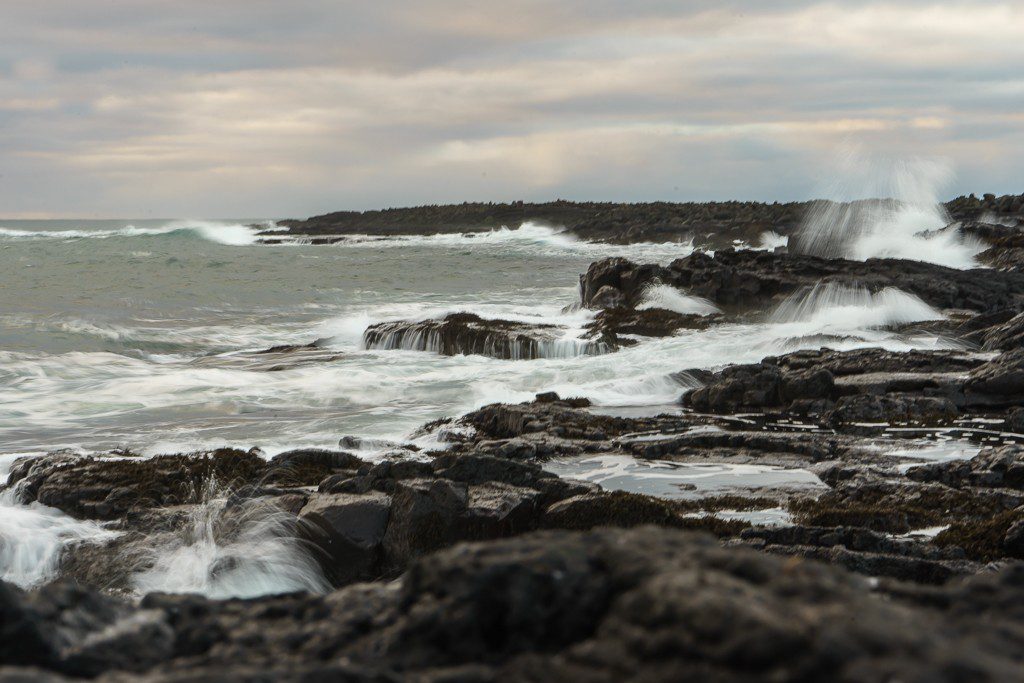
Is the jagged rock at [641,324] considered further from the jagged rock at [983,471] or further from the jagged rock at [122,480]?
the jagged rock at [122,480]

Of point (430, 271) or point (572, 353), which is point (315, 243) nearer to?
point (430, 271)

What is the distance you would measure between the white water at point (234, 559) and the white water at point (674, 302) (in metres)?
15.5

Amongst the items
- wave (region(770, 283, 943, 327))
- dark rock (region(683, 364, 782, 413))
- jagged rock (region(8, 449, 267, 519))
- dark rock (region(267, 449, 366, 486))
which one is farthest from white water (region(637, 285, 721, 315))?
jagged rock (region(8, 449, 267, 519))

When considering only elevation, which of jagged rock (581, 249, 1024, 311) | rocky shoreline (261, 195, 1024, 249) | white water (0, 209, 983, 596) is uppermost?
rocky shoreline (261, 195, 1024, 249)

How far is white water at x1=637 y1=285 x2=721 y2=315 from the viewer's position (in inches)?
840

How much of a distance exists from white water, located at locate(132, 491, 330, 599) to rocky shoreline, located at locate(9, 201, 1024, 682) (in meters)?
0.03

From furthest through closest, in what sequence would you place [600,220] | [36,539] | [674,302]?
[600,220] < [674,302] < [36,539]

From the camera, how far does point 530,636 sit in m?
2.10

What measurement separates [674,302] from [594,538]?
19518mm

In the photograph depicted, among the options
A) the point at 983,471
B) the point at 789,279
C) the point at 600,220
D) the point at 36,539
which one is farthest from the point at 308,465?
the point at 600,220

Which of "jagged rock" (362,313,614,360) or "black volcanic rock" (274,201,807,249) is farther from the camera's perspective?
"black volcanic rock" (274,201,807,249)

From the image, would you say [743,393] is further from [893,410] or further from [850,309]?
[850,309]

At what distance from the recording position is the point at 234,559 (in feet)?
20.6

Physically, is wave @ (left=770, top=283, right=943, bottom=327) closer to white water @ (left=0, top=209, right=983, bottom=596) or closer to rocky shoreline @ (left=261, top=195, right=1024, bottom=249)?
white water @ (left=0, top=209, right=983, bottom=596)
